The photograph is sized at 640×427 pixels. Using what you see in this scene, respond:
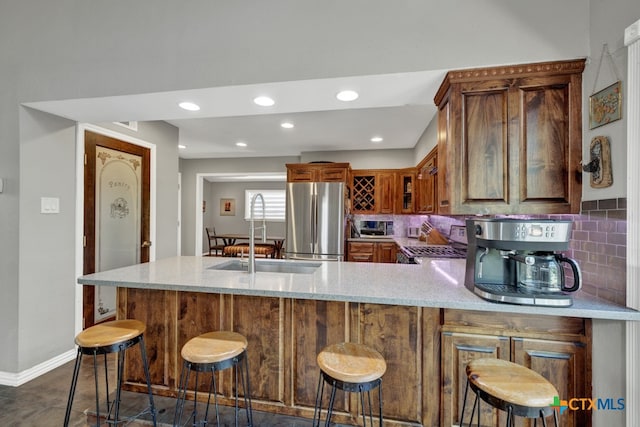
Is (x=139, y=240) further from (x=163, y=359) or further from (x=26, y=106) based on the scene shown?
(x=163, y=359)

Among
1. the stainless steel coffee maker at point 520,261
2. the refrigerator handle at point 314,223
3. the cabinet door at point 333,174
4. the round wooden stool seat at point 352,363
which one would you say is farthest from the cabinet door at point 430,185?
the round wooden stool seat at point 352,363

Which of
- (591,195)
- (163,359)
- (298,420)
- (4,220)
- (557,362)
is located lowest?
(298,420)

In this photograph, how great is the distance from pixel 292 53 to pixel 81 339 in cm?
201

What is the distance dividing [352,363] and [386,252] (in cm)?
333

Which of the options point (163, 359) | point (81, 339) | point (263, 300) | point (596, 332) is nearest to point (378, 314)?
point (263, 300)

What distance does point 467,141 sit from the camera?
65.5 inches

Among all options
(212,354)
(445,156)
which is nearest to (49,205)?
(212,354)

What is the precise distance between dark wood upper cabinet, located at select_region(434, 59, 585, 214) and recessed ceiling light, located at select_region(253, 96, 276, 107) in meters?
1.19

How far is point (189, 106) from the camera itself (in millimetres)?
2152

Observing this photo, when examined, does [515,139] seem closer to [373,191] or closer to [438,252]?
[438,252]

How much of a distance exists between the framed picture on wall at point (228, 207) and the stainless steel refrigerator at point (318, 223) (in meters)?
5.46

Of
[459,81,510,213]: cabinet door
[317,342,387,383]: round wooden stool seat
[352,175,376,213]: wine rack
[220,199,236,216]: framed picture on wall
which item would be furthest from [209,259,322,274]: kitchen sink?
[220,199,236,216]: framed picture on wall

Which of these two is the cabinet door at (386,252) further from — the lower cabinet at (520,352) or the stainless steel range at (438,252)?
the lower cabinet at (520,352)

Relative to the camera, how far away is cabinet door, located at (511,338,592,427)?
137cm
